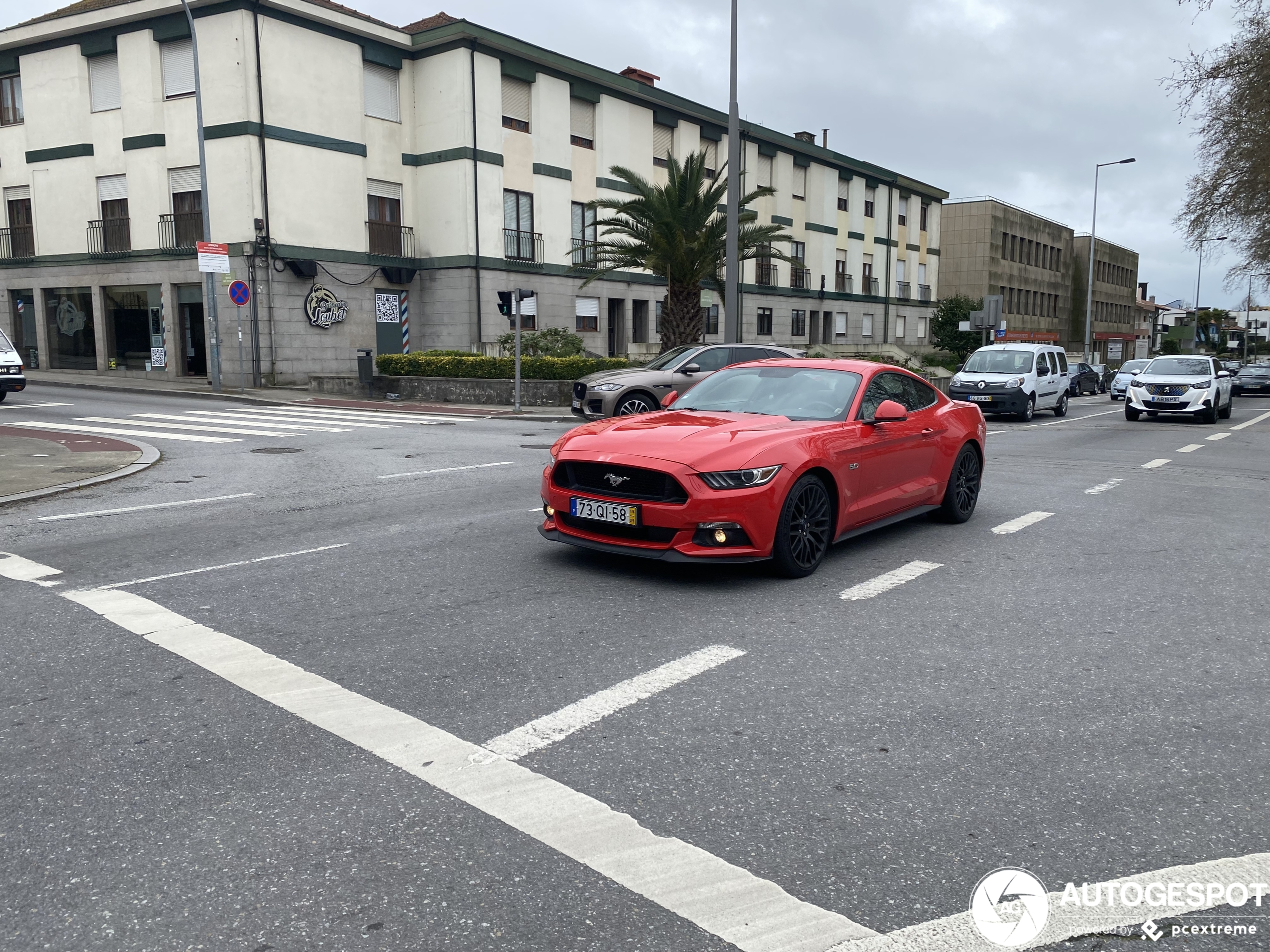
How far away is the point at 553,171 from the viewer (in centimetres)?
3475

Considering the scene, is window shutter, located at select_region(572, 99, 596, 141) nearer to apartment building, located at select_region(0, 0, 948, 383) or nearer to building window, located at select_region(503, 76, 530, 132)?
apartment building, located at select_region(0, 0, 948, 383)

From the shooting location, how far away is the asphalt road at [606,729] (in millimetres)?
2873

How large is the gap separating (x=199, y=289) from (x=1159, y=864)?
31.6 meters

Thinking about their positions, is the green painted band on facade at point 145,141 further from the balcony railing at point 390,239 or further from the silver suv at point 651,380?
the silver suv at point 651,380

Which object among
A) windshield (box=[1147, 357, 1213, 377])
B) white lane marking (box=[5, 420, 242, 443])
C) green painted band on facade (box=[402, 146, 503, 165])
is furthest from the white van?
green painted band on facade (box=[402, 146, 503, 165])

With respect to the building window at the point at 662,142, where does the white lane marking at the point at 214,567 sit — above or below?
below

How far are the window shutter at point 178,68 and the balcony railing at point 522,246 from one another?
32.4 ft

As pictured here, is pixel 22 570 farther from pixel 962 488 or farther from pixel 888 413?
pixel 962 488

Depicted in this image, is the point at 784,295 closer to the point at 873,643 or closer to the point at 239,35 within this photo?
the point at 239,35

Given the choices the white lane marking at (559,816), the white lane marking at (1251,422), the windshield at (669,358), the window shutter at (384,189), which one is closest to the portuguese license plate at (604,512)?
the white lane marking at (559,816)

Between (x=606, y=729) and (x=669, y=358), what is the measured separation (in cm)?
1551

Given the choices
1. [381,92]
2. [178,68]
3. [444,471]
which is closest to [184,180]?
[178,68]

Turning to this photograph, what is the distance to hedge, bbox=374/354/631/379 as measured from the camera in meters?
24.7

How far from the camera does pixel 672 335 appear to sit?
90.9ft
